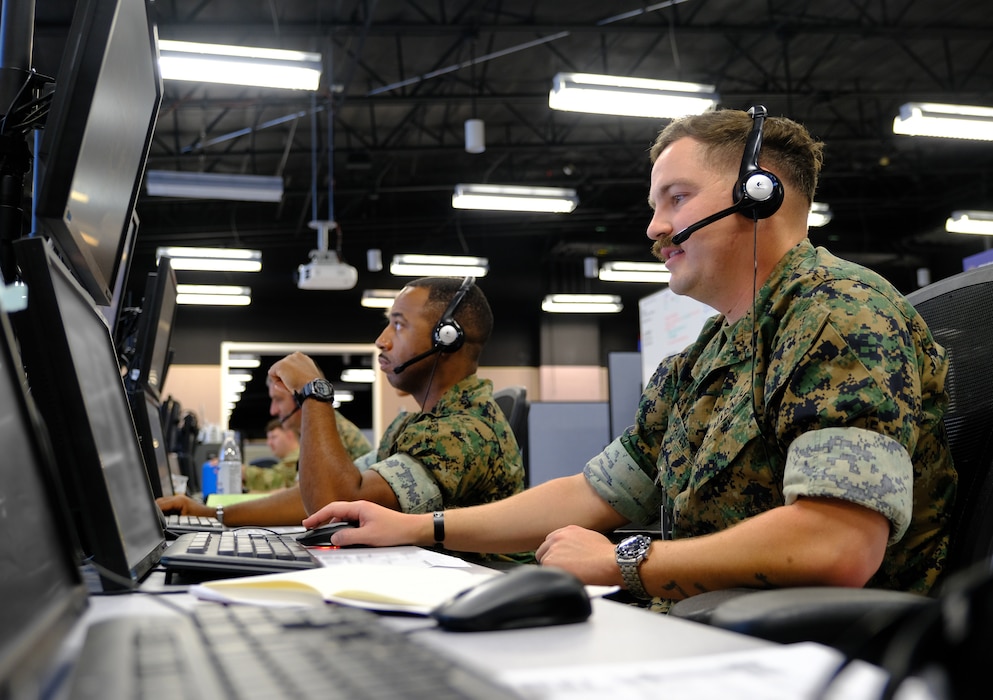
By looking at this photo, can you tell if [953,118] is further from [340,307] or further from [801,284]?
[340,307]

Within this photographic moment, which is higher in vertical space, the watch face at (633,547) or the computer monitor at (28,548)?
the computer monitor at (28,548)

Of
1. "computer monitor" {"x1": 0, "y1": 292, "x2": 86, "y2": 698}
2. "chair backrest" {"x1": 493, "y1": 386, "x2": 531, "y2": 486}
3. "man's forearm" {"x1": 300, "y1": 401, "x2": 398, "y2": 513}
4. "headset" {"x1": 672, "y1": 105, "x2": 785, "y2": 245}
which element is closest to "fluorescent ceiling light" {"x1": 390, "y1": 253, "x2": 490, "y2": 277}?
"chair backrest" {"x1": 493, "y1": 386, "x2": 531, "y2": 486}

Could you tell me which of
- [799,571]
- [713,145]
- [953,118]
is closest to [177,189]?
[953,118]

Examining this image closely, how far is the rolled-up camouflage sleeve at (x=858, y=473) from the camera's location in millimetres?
915

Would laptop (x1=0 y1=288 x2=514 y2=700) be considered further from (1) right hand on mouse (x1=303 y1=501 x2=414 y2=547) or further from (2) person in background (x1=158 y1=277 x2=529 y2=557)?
(2) person in background (x1=158 y1=277 x2=529 y2=557)

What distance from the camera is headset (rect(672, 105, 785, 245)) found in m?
1.25

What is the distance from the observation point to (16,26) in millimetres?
1200

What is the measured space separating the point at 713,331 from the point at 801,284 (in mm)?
296

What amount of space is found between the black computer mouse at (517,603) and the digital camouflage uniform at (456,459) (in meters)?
1.13

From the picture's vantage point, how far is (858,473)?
0.92 metres

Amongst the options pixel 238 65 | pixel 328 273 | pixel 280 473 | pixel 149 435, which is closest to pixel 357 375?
pixel 328 273

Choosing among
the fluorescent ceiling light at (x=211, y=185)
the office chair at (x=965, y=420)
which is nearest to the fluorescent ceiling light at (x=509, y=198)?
the fluorescent ceiling light at (x=211, y=185)

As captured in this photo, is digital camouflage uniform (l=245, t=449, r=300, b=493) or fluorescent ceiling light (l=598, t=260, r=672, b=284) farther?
fluorescent ceiling light (l=598, t=260, r=672, b=284)

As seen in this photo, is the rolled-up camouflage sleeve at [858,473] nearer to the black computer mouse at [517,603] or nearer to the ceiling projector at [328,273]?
the black computer mouse at [517,603]
